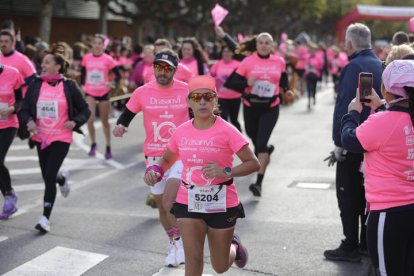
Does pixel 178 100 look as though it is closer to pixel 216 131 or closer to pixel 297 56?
pixel 216 131

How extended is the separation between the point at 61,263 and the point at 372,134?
10.5ft

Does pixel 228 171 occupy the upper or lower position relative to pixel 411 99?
lower

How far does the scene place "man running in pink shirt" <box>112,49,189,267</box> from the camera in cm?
579

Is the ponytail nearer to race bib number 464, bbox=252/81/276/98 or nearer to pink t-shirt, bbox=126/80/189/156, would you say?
pink t-shirt, bbox=126/80/189/156

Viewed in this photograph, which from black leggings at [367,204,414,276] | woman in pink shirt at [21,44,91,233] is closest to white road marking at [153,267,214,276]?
woman in pink shirt at [21,44,91,233]

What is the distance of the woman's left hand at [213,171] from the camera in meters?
4.25

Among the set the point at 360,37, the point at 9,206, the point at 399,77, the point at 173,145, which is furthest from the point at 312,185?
the point at 399,77

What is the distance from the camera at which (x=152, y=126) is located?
19.6ft

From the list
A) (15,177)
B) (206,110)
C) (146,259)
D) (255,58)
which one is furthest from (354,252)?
(15,177)

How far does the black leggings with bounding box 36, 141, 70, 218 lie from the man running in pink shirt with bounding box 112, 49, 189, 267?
1.31 metres

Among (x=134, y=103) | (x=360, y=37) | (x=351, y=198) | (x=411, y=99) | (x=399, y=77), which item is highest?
(x=360, y=37)

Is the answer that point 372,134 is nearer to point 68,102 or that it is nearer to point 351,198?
point 351,198

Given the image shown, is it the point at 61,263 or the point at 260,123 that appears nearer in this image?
the point at 61,263

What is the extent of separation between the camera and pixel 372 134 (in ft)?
12.9
